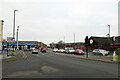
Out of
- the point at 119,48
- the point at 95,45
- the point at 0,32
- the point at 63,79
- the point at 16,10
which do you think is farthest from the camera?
the point at 95,45

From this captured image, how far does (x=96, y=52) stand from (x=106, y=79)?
116 ft

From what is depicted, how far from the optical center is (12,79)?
9.23m

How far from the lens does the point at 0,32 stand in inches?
1585

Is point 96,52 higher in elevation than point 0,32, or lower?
lower

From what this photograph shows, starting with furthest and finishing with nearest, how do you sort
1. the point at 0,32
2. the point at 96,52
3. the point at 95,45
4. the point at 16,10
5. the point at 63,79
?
the point at 95,45 → the point at 96,52 → the point at 0,32 → the point at 16,10 → the point at 63,79

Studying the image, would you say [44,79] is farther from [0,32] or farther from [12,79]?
[0,32]

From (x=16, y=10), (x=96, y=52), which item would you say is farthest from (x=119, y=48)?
(x=16, y=10)

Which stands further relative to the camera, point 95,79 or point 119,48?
point 119,48

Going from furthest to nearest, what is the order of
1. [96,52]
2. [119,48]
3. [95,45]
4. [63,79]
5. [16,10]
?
[95,45] < [119,48] < [96,52] < [16,10] < [63,79]

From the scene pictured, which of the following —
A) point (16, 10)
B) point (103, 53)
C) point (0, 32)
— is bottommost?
point (103, 53)

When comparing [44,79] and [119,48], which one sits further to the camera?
[119,48]

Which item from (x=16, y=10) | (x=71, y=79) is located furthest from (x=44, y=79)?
(x=16, y=10)

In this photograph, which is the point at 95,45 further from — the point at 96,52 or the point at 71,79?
the point at 71,79

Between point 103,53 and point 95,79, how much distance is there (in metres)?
33.2
